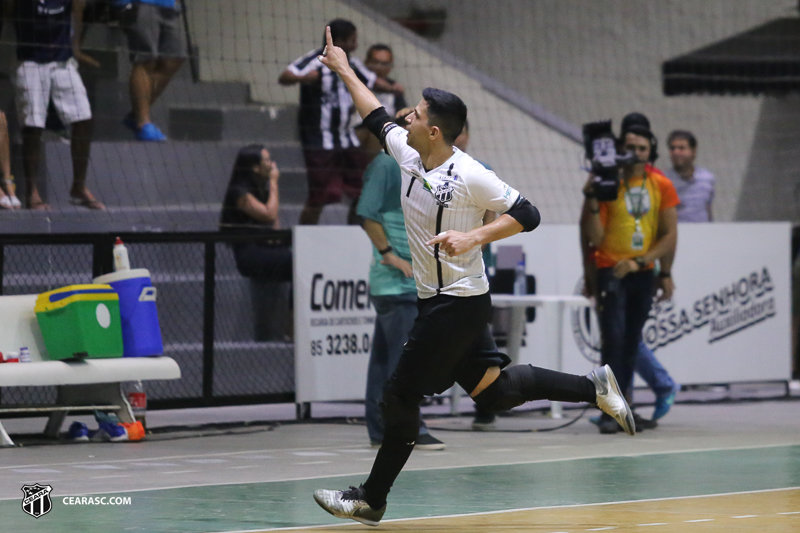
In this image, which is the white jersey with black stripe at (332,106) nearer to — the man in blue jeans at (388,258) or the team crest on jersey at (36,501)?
the man in blue jeans at (388,258)

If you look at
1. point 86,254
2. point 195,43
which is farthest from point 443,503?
point 195,43

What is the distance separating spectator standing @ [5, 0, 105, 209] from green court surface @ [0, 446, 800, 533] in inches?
208

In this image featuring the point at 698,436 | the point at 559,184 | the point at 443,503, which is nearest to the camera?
the point at 443,503

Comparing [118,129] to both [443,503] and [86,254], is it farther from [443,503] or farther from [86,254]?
[443,503]

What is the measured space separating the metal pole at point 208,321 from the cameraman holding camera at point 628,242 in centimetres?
279

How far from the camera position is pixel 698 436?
30.0 ft

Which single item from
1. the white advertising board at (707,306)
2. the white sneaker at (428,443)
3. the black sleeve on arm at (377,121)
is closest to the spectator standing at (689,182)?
the white advertising board at (707,306)

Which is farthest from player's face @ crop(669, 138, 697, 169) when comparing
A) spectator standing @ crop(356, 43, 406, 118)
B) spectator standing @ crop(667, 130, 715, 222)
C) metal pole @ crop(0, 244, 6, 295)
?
metal pole @ crop(0, 244, 6, 295)

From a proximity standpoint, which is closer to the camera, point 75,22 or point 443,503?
point 443,503

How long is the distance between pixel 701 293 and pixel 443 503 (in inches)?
243

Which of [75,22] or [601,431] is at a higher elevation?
[75,22]

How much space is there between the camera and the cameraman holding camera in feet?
30.9

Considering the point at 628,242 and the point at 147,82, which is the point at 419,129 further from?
the point at 147,82

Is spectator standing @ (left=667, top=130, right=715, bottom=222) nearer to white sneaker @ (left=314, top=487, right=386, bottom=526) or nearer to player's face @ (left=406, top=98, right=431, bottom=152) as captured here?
player's face @ (left=406, top=98, right=431, bottom=152)
